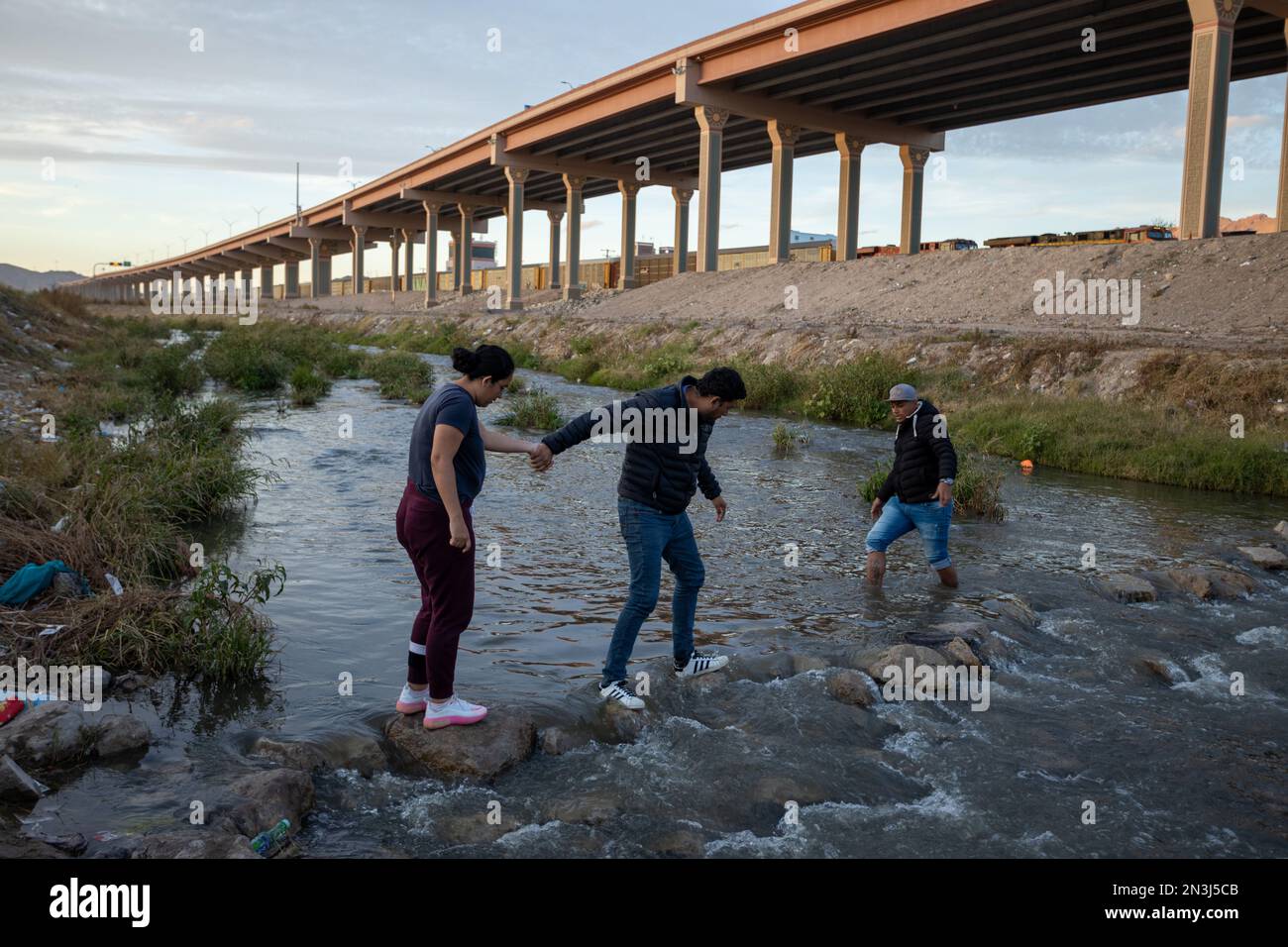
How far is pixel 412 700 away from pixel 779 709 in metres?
2.08

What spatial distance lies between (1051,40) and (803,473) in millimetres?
21223

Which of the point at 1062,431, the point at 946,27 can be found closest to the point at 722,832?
the point at 1062,431

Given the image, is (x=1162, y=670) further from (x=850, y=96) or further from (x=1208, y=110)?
(x=850, y=96)

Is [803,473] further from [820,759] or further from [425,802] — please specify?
[425,802]

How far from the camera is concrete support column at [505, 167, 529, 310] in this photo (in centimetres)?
4878

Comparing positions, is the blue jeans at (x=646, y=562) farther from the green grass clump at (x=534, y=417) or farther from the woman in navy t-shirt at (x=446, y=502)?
the green grass clump at (x=534, y=417)

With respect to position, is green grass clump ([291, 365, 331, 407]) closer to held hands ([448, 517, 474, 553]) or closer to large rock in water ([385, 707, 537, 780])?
large rock in water ([385, 707, 537, 780])

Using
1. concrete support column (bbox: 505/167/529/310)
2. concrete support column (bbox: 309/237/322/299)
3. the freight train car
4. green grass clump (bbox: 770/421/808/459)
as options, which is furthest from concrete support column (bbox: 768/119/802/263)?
concrete support column (bbox: 309/237/322/299)

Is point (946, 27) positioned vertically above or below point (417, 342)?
above

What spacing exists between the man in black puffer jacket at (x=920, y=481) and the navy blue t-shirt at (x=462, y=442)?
423 centimetres

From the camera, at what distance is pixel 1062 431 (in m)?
15.0

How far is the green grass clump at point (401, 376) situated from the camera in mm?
21753

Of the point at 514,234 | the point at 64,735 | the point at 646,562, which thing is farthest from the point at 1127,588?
the point at 514,234

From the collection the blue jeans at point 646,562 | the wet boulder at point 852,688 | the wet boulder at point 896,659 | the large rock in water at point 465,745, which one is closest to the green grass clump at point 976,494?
the wet boulder at point 896,659
